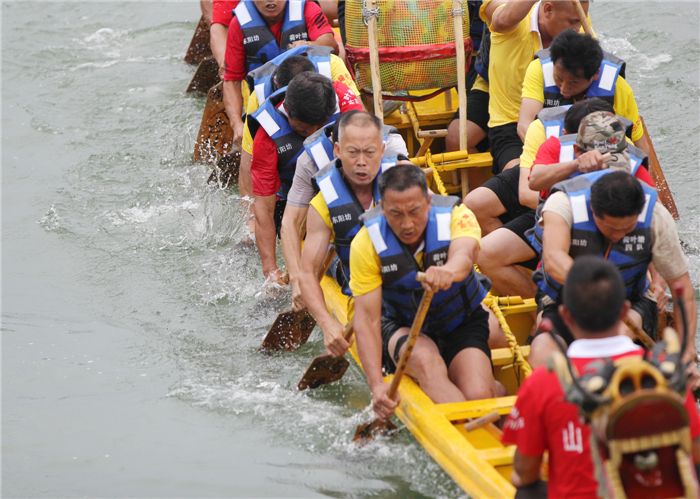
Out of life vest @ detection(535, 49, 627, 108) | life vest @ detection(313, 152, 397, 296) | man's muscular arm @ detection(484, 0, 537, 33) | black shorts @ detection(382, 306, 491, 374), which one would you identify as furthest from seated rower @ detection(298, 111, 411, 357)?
man's muscular arm @ detection(484, 0, 537, 33)

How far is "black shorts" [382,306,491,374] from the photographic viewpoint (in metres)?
3.17

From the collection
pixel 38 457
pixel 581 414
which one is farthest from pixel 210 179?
pixel 581 414

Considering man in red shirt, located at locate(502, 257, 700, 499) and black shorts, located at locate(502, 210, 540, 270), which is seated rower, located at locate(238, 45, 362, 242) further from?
man in red shirt, located at locate(502, 257, 700, 499)

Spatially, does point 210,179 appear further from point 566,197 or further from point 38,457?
point 566,197

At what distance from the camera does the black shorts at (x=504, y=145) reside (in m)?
4.48

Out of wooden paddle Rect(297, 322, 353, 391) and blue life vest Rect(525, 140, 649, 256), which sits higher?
blue life vest Rect(525, 140, 649, 256)

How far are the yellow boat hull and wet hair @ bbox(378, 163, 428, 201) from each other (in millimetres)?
794

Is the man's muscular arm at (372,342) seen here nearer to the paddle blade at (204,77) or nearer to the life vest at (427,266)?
the life vest at (427,266)

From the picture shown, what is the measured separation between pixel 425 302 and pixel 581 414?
3.19ft

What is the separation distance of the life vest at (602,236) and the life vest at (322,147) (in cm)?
106

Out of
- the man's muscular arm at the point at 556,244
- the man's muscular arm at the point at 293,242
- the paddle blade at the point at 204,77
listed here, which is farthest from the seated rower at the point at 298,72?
the paddle blade at the point at 204,77

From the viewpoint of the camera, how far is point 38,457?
12.2ft

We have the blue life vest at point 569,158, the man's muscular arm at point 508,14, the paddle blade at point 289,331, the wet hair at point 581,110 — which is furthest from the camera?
the man's muscular arm at point 508,14

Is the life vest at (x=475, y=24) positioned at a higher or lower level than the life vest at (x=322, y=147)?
higher
